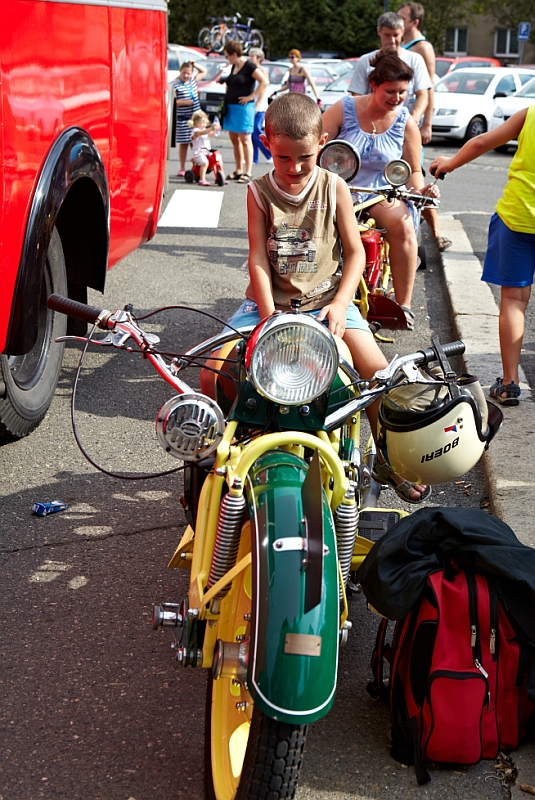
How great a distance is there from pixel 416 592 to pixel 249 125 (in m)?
11.6

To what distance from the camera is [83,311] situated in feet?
8.89

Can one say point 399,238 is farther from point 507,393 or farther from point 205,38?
point 205,38

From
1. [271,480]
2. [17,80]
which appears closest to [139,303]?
[17,80]

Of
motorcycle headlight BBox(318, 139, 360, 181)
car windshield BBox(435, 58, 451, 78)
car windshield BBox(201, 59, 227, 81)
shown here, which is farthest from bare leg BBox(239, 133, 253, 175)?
car windshield BBox(435, 58, 451, 78)

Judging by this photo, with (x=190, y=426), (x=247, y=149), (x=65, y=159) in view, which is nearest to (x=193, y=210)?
(x=247, y=149)

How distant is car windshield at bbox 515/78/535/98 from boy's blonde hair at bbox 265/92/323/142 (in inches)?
755

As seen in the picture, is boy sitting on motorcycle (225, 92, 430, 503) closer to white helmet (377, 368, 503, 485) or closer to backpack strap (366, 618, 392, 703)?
white helmet (377, 368, 503, 485)

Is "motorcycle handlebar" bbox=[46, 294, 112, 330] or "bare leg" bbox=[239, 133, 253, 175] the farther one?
"bare leg" bbox=[239, 133, 253, 175]

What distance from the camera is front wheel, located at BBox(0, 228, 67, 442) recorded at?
4539 mm

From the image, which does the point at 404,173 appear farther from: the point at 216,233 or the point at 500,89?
the point at 500,89

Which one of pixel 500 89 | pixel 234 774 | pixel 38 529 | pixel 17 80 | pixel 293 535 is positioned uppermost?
pixel 17 80

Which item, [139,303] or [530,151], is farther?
[139,303]

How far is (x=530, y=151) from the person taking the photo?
5105 mm

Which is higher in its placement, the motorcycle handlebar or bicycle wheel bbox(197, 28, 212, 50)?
the motorcycle handlebar
